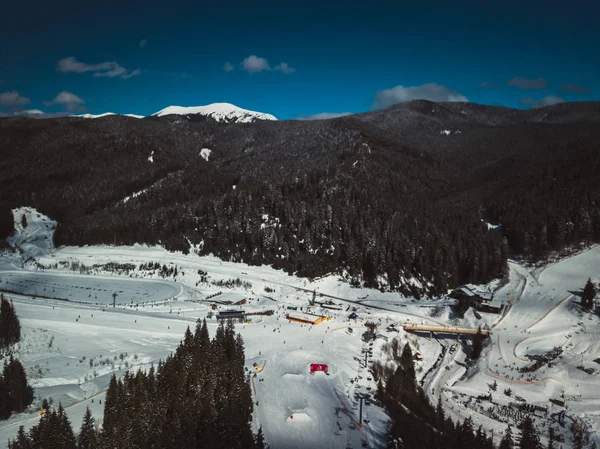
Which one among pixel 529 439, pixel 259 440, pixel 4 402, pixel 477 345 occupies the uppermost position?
pixel 477 345

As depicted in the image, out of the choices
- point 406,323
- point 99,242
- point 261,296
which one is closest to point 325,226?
point 261,296

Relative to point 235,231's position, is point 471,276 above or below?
below

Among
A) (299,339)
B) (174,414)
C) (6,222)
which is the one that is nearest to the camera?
(174,414)

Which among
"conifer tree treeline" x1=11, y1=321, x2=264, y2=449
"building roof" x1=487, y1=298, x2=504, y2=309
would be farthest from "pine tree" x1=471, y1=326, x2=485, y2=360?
"conifer tree treeline" x1=11, y1=321, x2=264, y2=449

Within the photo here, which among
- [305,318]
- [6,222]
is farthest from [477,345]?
[6,222]

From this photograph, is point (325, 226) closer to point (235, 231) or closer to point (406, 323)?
point (235, 231)

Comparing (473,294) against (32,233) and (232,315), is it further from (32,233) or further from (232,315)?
(32,233)

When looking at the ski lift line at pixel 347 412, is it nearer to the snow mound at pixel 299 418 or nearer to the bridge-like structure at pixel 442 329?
the snow mound at pixel 299 418
